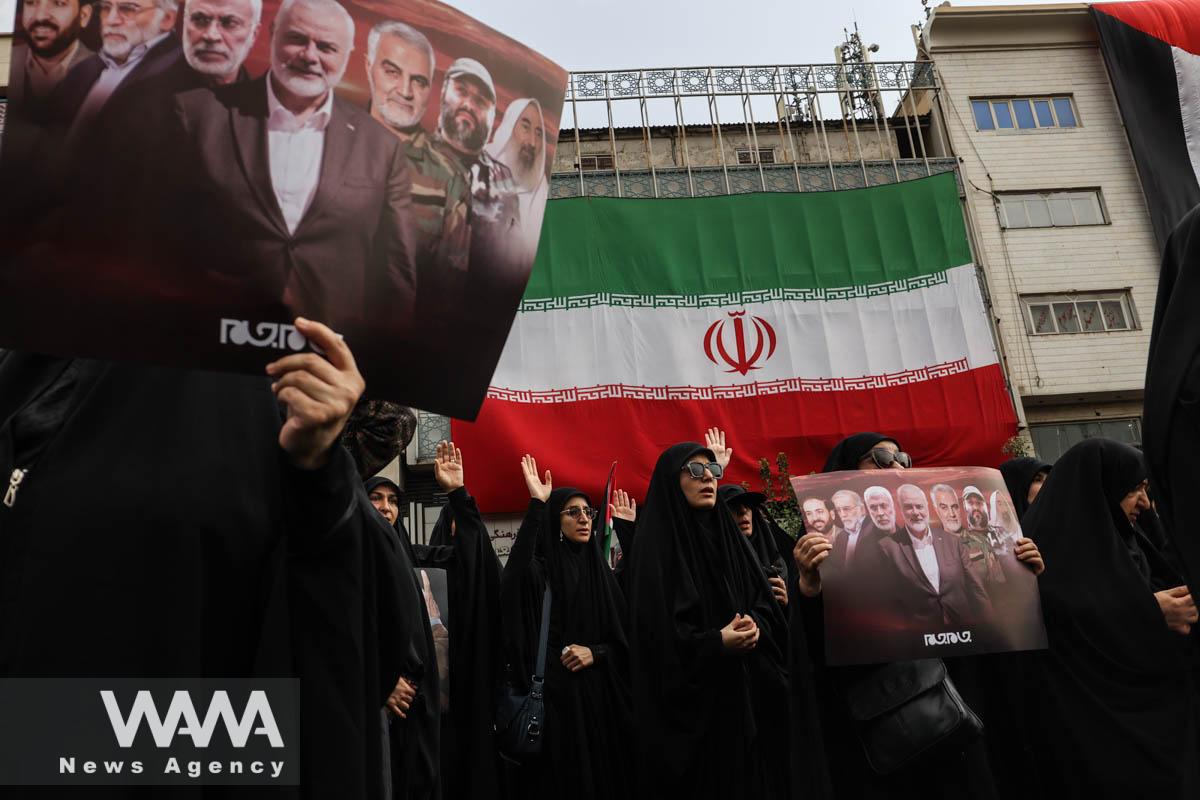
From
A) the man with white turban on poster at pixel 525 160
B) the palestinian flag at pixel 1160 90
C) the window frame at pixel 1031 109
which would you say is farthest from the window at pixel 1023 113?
the man with white turban on poster at pixel 525 160

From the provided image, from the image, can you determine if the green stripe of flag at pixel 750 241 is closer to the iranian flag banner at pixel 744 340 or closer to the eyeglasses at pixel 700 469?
the iranian flag banner at pixel 744 340

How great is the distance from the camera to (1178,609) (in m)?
3.00

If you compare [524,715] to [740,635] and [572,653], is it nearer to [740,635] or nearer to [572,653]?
[572,653]

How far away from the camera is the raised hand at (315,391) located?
3.48 feet

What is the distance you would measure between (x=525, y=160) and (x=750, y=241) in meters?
10.8

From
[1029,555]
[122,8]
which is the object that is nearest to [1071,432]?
[1029,555]

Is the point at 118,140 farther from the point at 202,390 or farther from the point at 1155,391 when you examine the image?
the point at 1155,391

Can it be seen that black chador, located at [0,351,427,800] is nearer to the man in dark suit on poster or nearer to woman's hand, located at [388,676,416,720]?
woman's hand, located at [388,676,416,720]

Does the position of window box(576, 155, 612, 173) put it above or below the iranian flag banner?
above

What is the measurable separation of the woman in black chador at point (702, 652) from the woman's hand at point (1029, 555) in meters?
0.91

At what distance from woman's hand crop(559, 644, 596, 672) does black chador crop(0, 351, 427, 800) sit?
294 centimetres

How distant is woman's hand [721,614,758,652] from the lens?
3.28m

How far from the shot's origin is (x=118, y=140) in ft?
3.39

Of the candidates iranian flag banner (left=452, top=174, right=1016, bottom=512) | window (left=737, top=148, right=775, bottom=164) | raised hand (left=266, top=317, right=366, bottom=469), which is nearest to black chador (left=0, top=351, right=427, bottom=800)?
raised hand (left=266, top=317, right=366, bottom=469)
